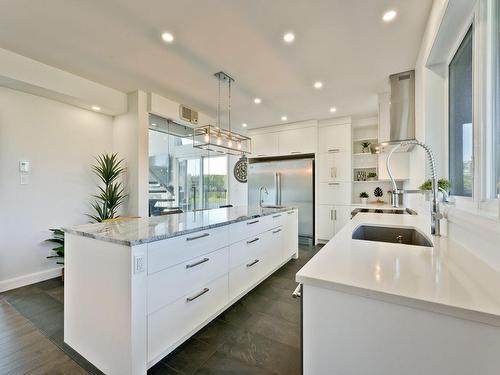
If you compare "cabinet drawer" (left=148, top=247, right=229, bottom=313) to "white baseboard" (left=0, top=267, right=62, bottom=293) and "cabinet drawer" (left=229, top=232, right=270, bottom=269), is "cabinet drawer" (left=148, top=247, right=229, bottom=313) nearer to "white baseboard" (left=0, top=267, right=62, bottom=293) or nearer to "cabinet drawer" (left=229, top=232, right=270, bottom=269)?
"cabinet drawer" (left=229, top=232, right=270, bottom=269)

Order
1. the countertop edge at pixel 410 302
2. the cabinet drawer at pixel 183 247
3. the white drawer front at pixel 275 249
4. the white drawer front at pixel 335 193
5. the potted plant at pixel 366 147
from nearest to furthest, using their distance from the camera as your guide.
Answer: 1. the countertop edge at pixel 410 302
2. the cabinet drawer at pixel 183 247
3. the white drawer front at pixel 275 249
4. the white drawer front at pixel 335 193
5. the potted plant at pixel 366 147

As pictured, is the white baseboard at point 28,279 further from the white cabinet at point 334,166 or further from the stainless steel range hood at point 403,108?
the white cabinet at point 334,166

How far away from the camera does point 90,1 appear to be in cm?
177

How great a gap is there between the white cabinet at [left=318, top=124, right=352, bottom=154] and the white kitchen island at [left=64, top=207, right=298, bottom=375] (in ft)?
11.2

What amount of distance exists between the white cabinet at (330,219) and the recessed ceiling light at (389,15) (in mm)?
3221

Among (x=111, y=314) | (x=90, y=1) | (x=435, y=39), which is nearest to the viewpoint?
(x=111, y=314)

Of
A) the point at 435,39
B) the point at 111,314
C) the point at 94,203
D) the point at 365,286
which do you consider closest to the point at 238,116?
the point at 94,203

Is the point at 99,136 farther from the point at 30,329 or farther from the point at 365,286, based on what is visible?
the point at 365,286

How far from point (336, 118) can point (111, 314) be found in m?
4.72

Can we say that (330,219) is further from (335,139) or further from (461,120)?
(461,120)


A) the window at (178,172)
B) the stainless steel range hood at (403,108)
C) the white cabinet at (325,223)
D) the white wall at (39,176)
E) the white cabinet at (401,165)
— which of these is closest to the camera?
the stainless steel range hood at (403,108)

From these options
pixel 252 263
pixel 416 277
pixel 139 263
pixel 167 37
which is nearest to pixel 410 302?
pixel 416 277

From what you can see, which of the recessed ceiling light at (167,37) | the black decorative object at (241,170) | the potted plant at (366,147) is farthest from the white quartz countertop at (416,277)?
the black decorative object at (241,170)

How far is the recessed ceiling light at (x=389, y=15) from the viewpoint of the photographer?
6.11 ft
